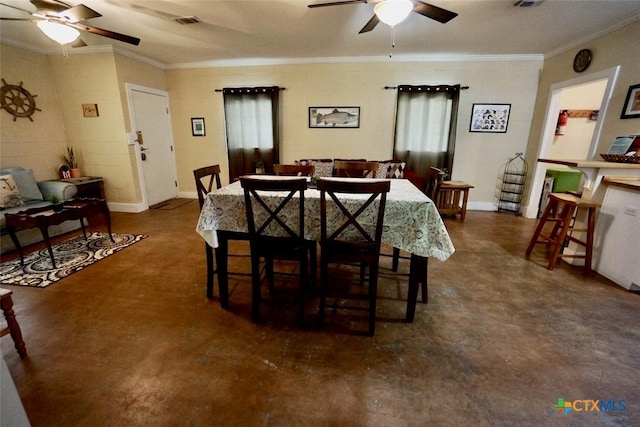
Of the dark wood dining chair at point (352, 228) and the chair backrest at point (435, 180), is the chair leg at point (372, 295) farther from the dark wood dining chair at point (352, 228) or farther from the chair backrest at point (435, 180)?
the chair backrest at point (435, 180)

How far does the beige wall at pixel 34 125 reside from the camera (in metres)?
3.65

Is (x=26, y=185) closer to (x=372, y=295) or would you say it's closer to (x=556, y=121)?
(x=372, y=295)

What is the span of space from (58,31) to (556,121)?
6.27 m

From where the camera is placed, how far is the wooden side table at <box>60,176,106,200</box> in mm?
4051

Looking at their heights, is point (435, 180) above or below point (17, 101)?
below

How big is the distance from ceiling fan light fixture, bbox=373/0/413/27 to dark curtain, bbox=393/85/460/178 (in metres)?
2.51

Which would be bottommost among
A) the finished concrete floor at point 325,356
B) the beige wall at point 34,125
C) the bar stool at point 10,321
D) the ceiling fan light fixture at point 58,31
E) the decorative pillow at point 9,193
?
the finished concrete floor at point 325,356

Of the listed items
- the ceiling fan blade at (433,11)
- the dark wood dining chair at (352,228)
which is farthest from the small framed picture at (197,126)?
the dark wood dining chair at (352,228)

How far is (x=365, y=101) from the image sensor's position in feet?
15.5

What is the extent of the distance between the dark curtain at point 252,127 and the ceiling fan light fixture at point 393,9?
2934 millimetres

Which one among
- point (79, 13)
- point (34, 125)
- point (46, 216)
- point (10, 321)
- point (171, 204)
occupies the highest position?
point (79, 13)

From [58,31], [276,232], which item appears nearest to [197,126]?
[58,31]

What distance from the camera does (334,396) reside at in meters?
1.41

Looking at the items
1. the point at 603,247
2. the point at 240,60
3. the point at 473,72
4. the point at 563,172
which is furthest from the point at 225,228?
the point at 563,172
